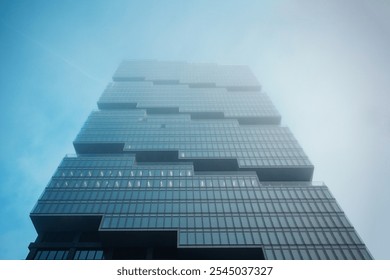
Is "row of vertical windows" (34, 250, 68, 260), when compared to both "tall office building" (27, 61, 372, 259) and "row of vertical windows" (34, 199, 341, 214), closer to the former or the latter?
"tall office building" (27, 61, 372, 259)

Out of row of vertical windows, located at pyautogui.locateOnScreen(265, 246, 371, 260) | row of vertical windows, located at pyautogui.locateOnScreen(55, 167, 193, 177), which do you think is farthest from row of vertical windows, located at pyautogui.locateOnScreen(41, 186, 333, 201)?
row of vertical windows, located at pyautogui.locateOnScreen(265, 246, 371, 260)

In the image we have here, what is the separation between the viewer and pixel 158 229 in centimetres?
4241

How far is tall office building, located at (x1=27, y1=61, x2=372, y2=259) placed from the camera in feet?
137

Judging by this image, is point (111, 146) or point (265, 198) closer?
point (265, 198)

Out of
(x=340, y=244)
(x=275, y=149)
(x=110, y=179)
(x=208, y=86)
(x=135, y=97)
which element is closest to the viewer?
(x=340, y=244)

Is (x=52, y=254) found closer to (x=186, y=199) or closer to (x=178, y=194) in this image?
(x=178, y=194)

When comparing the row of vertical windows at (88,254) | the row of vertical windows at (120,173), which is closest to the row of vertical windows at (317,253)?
the row of vertical windows at (120,173)

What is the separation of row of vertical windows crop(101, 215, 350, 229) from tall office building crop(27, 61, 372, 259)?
16cm

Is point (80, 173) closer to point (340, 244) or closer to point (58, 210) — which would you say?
point (58, 210)

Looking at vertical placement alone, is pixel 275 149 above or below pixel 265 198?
above

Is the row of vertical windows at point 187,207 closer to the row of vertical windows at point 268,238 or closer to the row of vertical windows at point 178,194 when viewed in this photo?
the row of vertical windows at point 178,194

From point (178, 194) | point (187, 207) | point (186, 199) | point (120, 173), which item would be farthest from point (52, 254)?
point (186, 199)
